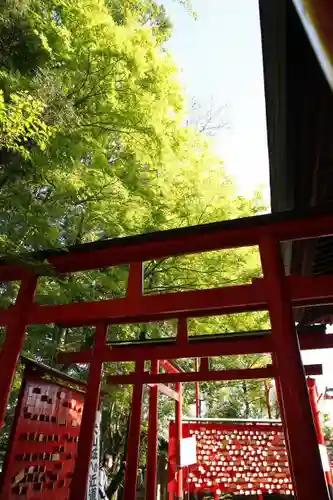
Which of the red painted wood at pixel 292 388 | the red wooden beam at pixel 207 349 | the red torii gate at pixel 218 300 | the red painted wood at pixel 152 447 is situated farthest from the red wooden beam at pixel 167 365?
the red painted wood at pixel 292 388

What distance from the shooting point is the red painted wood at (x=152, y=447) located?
784 cm

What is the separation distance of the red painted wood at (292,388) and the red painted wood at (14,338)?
3.00 metres

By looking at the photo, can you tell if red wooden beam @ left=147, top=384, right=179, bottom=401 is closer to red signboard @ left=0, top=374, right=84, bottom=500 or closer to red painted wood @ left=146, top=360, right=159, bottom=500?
red painted wood @ left=146, top=360, right=159, bottom=500

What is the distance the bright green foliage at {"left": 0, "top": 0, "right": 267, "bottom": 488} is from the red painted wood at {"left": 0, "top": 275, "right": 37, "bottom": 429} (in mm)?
469

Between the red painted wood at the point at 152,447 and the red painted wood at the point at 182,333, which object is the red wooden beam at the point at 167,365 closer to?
the red painted wood at the point at 152,447

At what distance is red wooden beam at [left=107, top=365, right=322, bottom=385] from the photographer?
7004 mm

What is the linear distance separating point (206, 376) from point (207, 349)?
1543mm

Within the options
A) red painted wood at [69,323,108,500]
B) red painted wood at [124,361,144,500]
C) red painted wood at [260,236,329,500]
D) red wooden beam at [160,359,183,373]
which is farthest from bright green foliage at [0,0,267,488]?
red wooden beam at [160,359,183,373]

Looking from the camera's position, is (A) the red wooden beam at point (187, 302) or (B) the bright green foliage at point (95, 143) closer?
(A) the red wooden beam at point (187, 302)

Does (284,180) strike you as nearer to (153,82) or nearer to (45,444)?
(153,82)

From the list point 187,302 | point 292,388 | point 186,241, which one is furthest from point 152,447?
point 292,388

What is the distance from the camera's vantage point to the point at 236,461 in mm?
9531

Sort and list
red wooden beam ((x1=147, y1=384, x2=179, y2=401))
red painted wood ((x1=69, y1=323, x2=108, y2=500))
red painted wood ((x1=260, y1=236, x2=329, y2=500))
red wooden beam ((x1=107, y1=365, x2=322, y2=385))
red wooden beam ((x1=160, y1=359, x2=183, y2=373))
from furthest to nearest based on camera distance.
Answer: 1. red wooden beam ((x1=160, y1=359, x2=183, y2=373))
2. red wooden beam ((x1=147, y1=384, x2=179, y2=401))
3. red wooden beam ((x1=107, y1=365, x2=322, y2=385))
4. red painted wood ((x1=69, y1=323, x2=108, y2=500))
5. red painted wood ((x1=260, y1=236, x2=329, y2=500))

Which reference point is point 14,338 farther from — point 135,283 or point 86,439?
point 86,439
